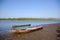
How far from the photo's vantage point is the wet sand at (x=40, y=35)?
121 cm

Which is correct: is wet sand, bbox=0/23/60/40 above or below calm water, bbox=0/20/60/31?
below

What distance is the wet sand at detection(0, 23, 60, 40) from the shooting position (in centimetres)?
121

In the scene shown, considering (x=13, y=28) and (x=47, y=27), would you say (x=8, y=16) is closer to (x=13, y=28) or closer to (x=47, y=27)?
(x=13, y=28)

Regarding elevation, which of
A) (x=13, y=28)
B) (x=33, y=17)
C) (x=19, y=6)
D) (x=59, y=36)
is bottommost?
(x=59, y=36)

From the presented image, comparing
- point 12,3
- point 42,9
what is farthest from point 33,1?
point 12,3

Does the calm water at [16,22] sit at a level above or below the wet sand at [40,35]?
above

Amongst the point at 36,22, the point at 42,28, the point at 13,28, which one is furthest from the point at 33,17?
the point at 13,28

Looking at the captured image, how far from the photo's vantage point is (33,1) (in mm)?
1307

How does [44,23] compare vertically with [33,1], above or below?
below

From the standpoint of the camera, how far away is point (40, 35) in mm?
1272

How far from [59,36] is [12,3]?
2.28 feet

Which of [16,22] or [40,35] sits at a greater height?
[16,22]

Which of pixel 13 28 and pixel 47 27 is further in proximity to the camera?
pixel 47 27

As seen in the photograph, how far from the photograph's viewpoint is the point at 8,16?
126 cm
